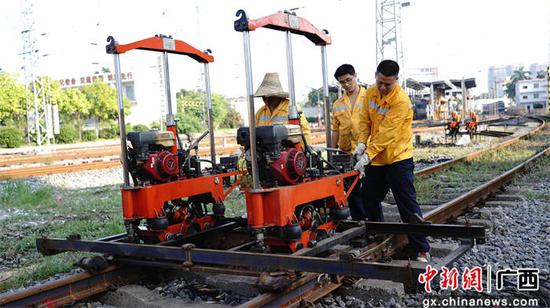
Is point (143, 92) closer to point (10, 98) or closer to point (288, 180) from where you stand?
point (10, 98)

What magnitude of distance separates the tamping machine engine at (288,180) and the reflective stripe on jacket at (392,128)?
426 mm

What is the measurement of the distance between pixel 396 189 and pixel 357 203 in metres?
0.94

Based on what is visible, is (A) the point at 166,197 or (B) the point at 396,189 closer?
(B) the point at 396,189

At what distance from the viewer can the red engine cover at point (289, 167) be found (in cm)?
419

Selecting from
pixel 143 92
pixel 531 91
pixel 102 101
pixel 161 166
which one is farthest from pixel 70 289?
pixel 531 91

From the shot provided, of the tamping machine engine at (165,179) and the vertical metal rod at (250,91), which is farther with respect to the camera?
the tamping machine engine at (165,179)

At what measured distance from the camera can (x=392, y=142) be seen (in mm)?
4520

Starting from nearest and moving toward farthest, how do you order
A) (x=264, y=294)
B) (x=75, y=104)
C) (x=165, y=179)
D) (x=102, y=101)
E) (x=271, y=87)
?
(x=264, y=294) < (x=165, y=179) < (x=271, y=87) < (x=75, y=104) < (x=102, y=101)

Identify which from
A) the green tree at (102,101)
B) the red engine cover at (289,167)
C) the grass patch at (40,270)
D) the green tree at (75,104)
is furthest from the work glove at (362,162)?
the green tree at (102,101)

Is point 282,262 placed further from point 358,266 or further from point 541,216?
point 541,216

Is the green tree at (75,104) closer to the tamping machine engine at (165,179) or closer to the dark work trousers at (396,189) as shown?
the tamping machine engine at (165,179)

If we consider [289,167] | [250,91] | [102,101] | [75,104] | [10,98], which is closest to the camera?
[250,91]

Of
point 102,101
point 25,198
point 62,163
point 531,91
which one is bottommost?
point 25,198

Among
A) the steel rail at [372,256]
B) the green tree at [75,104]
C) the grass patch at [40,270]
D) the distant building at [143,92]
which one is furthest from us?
the distant building at [143,92]
